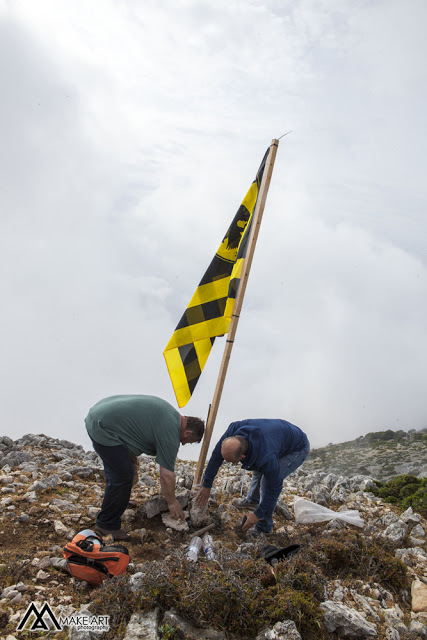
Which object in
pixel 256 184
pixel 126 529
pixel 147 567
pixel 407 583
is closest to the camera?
pixel 147 567

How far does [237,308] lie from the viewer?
24.0 ft

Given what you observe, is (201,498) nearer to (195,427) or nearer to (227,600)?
(195,427)

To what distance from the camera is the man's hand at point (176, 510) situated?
6.36 m

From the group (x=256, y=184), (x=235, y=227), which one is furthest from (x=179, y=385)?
(x=256, y=184)

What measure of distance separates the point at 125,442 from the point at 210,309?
102 inches

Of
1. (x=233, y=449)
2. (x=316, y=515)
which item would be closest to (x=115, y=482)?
(x=233, y=449)

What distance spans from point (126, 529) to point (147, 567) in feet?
6.29

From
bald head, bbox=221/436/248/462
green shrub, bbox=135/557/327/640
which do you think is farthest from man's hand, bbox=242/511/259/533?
green shrub, bbox=135/557/327/640

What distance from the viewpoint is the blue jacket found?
6176mm

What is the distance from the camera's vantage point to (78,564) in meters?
5.04

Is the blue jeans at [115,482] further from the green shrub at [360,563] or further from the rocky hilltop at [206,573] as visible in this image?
the green shrub at [360,563]

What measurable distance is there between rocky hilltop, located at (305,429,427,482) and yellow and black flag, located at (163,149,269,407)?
29.1ft

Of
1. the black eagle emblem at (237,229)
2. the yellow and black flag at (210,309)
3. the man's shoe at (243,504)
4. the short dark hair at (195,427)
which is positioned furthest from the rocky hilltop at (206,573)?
the black eagle emblem at (237,229)

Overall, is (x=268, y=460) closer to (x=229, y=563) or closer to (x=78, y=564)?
(x=229, y=563)
